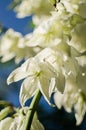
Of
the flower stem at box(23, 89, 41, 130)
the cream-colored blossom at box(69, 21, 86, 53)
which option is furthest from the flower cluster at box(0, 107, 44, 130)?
the cream-colored blossom at box(69, 21, 86, 53)

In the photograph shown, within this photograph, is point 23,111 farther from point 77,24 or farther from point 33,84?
point 77,24

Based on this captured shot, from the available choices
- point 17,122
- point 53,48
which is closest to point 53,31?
point 53,48

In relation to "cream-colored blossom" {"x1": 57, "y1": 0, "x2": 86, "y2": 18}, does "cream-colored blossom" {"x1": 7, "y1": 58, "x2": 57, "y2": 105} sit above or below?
below

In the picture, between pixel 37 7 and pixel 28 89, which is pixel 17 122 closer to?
pixel 28 89

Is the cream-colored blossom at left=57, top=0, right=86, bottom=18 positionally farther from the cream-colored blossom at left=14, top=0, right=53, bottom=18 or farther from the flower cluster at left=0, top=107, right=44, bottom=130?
the flower cluster at left=0, top=107, right=44, bottom=130

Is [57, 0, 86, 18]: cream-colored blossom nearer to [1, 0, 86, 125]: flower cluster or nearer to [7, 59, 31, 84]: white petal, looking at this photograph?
[1, 0, 86, 125]: flower cluster

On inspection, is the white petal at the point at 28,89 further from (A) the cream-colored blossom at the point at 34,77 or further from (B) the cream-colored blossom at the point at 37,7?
(B) the cream-colored blossom at the point at 37,7

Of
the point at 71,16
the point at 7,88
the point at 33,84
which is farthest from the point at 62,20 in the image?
the point at 7,88

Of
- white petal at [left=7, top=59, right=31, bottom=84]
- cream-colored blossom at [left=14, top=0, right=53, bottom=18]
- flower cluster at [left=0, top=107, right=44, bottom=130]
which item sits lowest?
flower cluster at [left=0, top=107, right=44, bottom=130]

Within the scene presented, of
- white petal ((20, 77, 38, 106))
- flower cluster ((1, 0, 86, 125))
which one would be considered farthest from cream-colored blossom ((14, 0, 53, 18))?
white petal ((20, 77, 38, 106))
